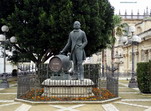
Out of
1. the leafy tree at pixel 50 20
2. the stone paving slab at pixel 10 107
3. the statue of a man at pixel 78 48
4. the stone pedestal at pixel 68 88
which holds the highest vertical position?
the leafy tree at pixel 50 20

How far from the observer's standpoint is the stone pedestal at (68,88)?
10.4 m

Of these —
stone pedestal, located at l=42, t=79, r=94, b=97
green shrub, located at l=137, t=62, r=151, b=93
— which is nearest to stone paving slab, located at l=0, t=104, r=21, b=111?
stone pedestal, located at l=42, t=79, r=94, b=97

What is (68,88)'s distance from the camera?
34.2ft

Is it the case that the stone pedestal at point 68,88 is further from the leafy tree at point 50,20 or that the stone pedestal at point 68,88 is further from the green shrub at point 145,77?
Answer: the leafy tree at point 50,20

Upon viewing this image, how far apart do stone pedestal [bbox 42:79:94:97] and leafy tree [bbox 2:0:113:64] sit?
7.50m

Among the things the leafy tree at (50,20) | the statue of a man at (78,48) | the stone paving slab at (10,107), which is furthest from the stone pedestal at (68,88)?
the leafy tree at (50,20)

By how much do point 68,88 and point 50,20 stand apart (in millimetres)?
8144

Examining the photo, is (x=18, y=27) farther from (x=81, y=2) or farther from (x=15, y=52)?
(x=15, y=52)

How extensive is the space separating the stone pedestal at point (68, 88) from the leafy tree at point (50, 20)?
24.6 feet

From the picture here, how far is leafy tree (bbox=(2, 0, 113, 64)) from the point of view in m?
17.3

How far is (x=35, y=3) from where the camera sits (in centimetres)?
1762

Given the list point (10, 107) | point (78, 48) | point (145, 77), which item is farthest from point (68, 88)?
point (145, 77)

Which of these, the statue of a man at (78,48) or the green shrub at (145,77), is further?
the green shrub at (145,77)

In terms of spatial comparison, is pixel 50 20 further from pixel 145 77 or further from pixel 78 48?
pixel 145 77
